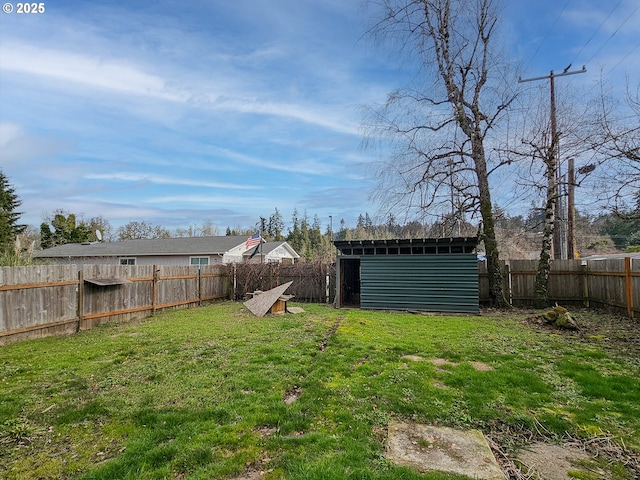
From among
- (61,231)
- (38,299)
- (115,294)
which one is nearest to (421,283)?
(115,294)

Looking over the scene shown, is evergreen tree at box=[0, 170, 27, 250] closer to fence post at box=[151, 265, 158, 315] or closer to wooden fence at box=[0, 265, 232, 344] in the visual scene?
wooden fence at box=[0, 265, 232, 344]

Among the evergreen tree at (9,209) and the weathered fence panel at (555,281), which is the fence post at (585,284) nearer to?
the weathered fence panel at (555,281)

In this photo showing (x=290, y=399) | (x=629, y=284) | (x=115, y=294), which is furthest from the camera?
(x=115, y=294)

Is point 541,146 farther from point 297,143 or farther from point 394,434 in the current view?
point 297,143

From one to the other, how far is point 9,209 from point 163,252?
58.5 ft

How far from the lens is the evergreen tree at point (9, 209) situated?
965 inches

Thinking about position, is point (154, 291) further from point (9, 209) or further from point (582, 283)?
point (9, 209)

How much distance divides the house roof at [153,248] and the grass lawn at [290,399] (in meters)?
14.3

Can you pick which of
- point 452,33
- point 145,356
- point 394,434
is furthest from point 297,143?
point 394,434

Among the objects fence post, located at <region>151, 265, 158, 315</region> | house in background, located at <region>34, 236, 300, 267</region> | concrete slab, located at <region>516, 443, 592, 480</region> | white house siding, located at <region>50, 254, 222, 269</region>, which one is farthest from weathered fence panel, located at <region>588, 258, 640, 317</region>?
white house siding, located at <region>50, 254, 222, 269</region>

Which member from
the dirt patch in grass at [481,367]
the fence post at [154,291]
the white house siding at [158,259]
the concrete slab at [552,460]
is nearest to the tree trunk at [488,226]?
the dirt patch in grass at [481,367]

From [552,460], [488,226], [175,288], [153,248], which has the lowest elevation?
[552,460]

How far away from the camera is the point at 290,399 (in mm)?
3482

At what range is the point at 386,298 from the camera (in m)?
10.6
